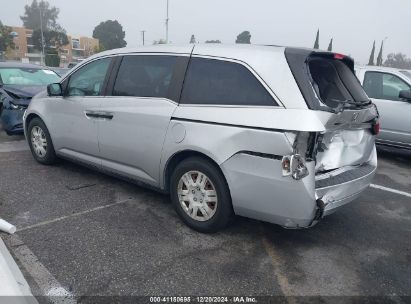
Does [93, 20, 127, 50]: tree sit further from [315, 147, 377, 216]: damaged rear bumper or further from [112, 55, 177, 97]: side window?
[315, 147, 377, 216]: damaged rear bumper

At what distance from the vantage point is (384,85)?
6.79 meters

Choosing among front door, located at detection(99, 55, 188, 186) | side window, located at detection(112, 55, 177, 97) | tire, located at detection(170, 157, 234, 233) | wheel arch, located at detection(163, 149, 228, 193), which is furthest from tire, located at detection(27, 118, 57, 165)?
tire, located at detection(170, 157, 234, 233)

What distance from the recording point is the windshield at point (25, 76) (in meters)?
7.37

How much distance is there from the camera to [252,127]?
115 inches

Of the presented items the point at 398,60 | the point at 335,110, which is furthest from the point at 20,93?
the point at 398,60

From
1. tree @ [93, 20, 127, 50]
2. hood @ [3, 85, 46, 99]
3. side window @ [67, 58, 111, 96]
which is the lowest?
hood @ [3, 85, 46, 99]

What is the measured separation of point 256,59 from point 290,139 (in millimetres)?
831

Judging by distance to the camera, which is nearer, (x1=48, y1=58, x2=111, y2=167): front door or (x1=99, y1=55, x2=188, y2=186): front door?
(x1=99, y1=55, x2=188, y2=186): front door

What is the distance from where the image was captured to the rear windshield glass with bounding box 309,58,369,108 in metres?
3.18

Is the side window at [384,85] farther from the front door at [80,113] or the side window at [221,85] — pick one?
the front door at [80,113]

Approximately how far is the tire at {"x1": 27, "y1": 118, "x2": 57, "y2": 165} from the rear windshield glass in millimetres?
3784

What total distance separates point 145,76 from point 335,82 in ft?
6.51

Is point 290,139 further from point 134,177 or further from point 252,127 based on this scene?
point 134,177

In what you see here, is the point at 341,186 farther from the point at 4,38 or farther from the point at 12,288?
the point at 4,38
